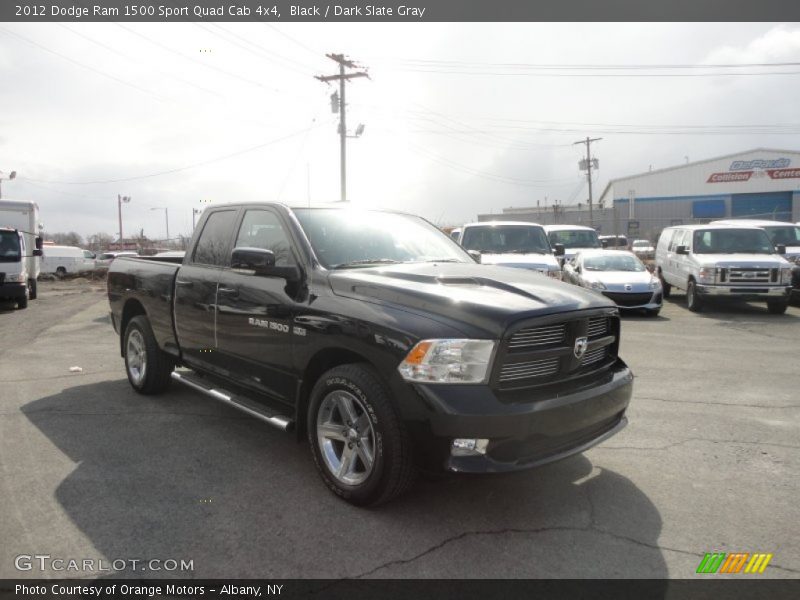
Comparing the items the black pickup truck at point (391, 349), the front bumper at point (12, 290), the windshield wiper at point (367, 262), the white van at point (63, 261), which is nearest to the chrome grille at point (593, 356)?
the black pickup truck at point (391, 349)

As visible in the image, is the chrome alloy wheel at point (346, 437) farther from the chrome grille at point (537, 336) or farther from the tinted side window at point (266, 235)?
the tinted side window at point (266, 235)

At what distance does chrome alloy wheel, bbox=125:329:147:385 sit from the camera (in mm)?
5895

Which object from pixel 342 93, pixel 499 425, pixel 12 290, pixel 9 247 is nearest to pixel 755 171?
pixel 342 93

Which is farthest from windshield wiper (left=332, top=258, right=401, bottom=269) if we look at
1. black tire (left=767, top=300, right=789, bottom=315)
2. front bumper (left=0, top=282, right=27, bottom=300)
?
front bumper (left=0, top=282, right=27, bottom=300)

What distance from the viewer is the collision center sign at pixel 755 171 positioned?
6225 centimetres

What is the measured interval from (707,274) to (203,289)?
11.4m

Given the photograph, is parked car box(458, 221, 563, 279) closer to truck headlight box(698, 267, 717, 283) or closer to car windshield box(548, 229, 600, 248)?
truck headlight box(698, 267, 717, 283)

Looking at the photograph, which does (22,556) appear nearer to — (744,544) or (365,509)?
(365,509)

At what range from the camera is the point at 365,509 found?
3.40 metres

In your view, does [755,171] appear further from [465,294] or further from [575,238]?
[465,294]

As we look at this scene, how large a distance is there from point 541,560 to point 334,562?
1.03 metres

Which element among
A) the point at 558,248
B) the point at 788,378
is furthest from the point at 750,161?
the point at 788,378

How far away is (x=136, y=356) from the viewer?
6113mm

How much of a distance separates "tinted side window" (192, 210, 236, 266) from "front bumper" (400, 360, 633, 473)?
8.48 feet
